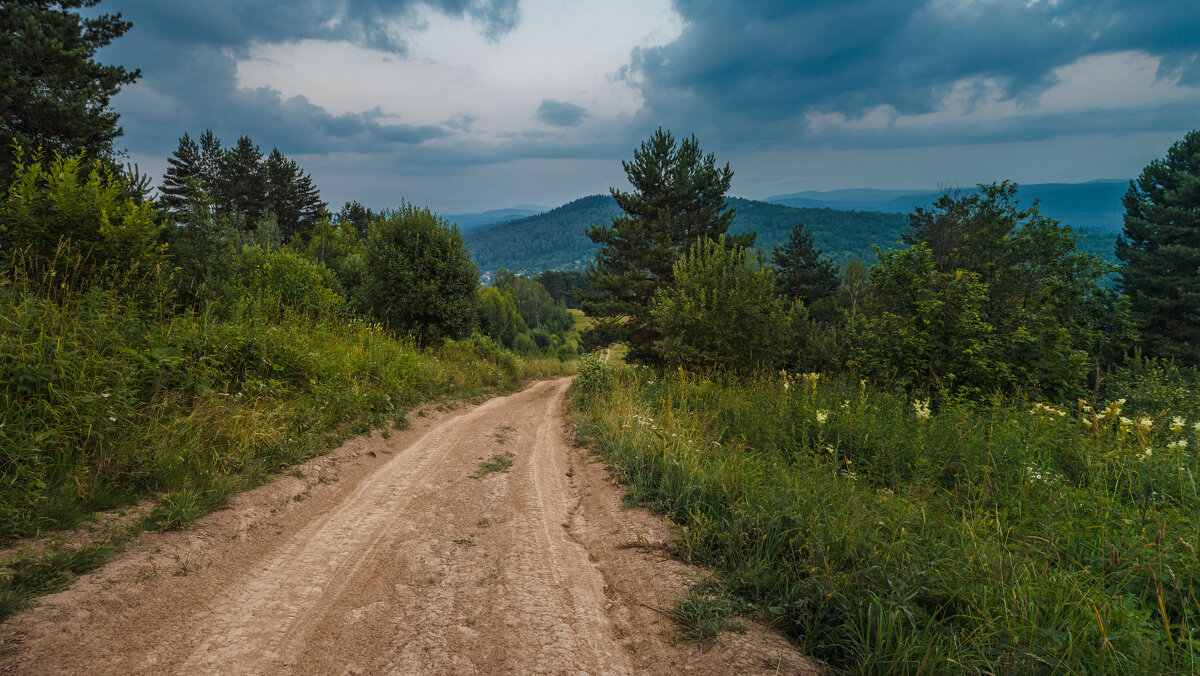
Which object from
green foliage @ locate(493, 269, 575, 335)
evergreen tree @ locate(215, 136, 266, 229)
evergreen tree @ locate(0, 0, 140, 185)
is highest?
evergreen tree @ locate(215, 136, 266, 229)

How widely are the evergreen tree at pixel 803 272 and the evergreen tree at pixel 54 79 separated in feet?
148

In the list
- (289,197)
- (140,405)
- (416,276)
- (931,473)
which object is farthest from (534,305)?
(931,473)

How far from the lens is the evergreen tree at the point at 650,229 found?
82.5ft

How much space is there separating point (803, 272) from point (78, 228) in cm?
4762

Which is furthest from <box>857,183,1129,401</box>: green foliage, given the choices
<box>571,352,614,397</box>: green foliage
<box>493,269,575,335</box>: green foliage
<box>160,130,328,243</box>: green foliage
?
<box>493,269,575,335</box>: green foliage

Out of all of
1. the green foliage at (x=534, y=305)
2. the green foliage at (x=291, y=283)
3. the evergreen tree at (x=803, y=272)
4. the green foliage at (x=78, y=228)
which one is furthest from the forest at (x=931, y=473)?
the green foliage at (x=534, y=305)

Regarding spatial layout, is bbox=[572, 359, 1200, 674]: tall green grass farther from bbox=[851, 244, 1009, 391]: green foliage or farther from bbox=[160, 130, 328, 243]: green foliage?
bbox=[160, 130, 328, 243]: green foliage

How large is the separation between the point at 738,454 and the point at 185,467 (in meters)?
5.94

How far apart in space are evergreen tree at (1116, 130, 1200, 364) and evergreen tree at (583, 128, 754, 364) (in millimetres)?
27592

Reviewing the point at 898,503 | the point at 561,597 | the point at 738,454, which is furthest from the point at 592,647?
the point at 738,454

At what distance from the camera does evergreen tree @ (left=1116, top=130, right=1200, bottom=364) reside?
89.4ft

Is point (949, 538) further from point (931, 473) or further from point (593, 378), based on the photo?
point (593, 378)

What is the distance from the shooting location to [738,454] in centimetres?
538

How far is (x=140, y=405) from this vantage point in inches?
188
